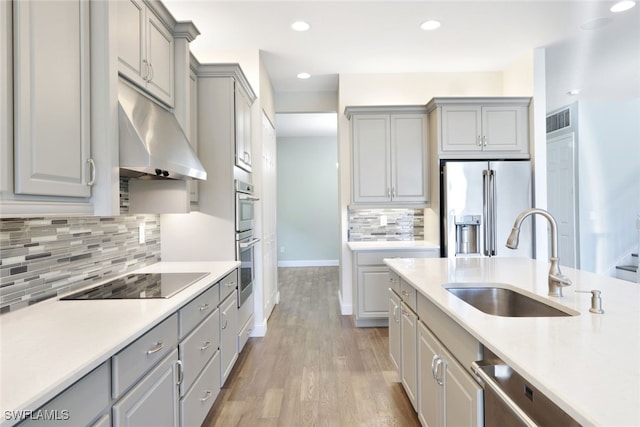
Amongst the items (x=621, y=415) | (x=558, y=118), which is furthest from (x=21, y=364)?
(x=558, y=118)

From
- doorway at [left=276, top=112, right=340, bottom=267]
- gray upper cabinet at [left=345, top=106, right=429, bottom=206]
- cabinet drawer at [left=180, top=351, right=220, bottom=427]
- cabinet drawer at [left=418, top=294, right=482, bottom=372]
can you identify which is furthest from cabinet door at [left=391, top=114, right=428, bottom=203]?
doorway at [left=276, top=112, right=340, bottom=267]

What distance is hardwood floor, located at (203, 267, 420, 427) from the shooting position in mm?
2186

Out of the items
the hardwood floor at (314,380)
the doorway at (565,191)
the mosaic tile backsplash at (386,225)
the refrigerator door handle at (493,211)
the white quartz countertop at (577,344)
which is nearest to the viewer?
the white quartz countertop at (577,344)

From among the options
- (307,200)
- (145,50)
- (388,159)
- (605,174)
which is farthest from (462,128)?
(307,200)

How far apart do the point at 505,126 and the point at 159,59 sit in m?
3.40

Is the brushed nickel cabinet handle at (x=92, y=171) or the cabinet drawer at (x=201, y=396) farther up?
the brushed nickel cabinet handle at (x=92, y=171)

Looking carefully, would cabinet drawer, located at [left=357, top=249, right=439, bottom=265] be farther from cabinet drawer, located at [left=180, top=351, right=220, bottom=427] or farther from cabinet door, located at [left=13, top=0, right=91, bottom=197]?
cabinet door, located at [left=13, top=0, right=91, bottom=197]

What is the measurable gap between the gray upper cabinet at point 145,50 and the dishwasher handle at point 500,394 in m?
1.93

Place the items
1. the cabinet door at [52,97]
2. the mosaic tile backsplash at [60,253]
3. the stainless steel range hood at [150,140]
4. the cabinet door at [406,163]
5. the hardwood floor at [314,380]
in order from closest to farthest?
the cabinet door at [52,97], the mosaic tile backsplash at [60,253], the stainless steel range hood at [150,140], the hardwood floor at [314,380], the cabinet door at [406,163]

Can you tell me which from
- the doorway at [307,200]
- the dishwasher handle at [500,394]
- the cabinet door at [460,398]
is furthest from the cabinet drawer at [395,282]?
the doorway at [307,200]

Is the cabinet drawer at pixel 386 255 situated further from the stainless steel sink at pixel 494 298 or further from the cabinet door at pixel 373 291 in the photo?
the stainless steel sink at pixel 494 298

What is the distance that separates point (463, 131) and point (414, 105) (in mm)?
601

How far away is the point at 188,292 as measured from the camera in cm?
177

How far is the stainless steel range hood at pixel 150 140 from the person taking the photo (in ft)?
5.22
